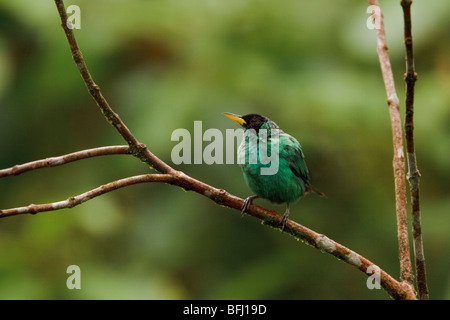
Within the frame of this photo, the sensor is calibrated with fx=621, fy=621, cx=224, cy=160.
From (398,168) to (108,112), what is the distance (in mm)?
1248

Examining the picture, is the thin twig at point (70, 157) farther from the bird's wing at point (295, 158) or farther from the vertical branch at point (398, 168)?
the bird's wing at point (295, 158)

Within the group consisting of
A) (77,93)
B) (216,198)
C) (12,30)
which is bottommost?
(216,198)

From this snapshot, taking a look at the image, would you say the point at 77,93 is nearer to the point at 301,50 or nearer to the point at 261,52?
the point at 261,52

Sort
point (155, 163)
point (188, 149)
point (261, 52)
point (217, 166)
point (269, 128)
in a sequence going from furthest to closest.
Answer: point (261, 52) < point (217, 166) < point (188, 149) < point (269, 128) < point (155, 163)

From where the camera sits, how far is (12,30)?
23.1ft

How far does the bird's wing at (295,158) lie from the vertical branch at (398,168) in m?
1.21

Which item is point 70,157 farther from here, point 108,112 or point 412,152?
point 412,152

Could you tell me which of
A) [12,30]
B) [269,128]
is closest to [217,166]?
[269,128]

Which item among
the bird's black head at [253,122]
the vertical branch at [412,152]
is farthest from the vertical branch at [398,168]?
the bird's black head at [253,122]

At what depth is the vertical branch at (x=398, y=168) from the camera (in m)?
2.46

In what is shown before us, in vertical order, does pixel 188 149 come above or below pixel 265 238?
above

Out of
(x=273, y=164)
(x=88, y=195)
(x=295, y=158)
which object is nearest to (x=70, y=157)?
(x=88, y=195)

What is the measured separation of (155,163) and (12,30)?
5137 millimetres

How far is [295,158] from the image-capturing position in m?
3.97
